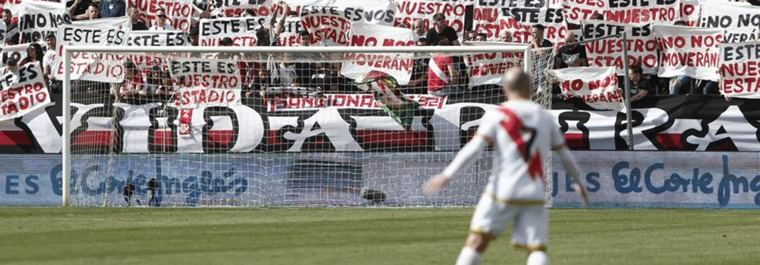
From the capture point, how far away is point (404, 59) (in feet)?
82.8

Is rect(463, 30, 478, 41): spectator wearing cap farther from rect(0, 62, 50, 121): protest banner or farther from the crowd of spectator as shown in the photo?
rect(0, 62, 50, 121): protest banner

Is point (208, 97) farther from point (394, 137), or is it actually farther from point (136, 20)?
point (136, 20)

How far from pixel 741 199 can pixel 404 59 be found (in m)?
6.07

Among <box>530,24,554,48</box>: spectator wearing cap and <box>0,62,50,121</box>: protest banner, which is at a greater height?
<box>530,24,554,48</box>: spectator wearing cap

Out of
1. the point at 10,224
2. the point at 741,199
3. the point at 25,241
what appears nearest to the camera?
the point at 25,241

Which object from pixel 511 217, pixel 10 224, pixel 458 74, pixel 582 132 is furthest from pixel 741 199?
pixel 511 217

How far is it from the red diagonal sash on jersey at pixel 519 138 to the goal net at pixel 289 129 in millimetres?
12860

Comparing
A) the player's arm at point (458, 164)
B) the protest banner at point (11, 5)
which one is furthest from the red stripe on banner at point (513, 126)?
the protest banner at point (11, 5)

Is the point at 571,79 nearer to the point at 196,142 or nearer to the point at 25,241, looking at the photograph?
the point at 196,142

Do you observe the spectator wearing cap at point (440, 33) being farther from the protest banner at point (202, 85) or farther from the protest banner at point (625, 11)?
Result: the protest banner at point (202, 85)

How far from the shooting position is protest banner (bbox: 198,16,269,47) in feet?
88.0

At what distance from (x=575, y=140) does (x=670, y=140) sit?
161 centimetres

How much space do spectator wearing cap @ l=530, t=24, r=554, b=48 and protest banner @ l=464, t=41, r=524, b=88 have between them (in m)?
0.94

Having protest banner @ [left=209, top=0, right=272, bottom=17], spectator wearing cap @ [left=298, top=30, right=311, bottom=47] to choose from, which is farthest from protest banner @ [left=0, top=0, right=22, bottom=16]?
spectator wearing cap @ [left=298, top=30, right=311, bottom=47]
